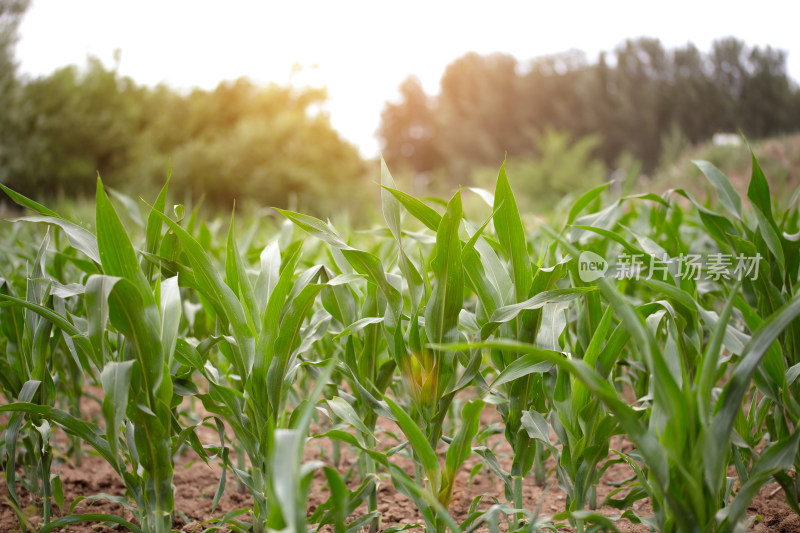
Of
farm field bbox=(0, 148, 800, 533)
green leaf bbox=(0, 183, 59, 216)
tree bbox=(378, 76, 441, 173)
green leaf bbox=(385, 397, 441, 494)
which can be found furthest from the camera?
tree bbox=(378, 76, 441, 173)

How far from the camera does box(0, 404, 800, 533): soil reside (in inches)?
43.8

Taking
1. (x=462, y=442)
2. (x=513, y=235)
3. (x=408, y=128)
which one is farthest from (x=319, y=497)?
(x=408, y=128)

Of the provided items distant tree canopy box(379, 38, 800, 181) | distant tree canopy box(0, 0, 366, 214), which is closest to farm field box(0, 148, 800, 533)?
distant tree canopy box(0, 0, 366, 214)

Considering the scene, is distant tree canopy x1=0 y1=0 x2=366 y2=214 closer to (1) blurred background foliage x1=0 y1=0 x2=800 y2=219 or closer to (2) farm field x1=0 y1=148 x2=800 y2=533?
(1) blurred background foliage x1=0 y1=0 x2=800 y2=219

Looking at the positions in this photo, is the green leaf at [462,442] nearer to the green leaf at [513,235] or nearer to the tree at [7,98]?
the green leaf at [513,235]

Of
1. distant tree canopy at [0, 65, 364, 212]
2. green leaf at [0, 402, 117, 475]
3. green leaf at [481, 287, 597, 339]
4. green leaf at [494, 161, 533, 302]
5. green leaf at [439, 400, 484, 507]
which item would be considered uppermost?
distant tree canopy at [0, 65, 364, 212]

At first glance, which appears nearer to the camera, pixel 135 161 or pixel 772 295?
pixel 772 295

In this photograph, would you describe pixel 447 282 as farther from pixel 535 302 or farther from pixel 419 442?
pixel 419 442

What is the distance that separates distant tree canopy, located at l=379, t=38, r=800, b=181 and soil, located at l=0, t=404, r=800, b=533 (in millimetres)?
14286

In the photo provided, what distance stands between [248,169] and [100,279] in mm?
9458

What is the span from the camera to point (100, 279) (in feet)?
2.37

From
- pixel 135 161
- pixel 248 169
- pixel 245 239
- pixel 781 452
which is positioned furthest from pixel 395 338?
pixel 135 161

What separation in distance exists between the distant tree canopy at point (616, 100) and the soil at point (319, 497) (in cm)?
1429

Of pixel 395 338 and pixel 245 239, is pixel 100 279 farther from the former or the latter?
pixel 245 239
